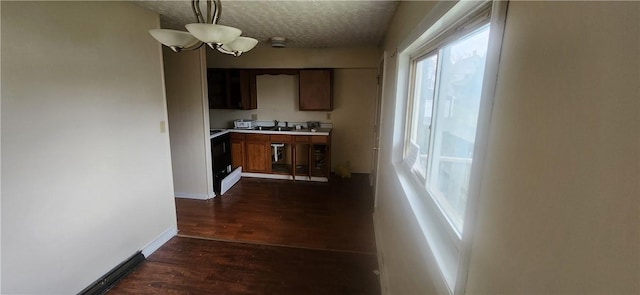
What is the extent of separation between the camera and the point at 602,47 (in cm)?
33

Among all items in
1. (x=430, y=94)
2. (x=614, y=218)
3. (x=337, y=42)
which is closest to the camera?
(x=614, y=218)

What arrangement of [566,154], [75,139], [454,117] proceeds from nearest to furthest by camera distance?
1. [566,154]
2. [454,117]
3. [75,139]

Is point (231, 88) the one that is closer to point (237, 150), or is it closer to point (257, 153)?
point (237, 150)

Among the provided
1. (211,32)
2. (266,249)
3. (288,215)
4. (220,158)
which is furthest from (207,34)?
(220,158)

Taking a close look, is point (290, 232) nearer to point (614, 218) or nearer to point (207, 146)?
point (207, 146)

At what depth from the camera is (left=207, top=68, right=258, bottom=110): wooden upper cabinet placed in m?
4.45

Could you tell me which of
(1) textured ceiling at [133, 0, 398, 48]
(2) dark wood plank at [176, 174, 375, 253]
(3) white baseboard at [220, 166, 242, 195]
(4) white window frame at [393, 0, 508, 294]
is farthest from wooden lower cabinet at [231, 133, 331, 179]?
(4) white window frame at [393, 0, 508, 294]

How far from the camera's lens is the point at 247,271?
215 centimetres

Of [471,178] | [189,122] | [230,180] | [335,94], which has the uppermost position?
[335,94]

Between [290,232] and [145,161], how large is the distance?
147 cm

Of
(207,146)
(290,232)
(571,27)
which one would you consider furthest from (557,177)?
(207,146)

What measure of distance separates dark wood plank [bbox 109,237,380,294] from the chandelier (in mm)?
1644

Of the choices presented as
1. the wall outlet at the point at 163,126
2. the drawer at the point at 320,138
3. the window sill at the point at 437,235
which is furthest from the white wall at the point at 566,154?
the drawer at the point at 320,138

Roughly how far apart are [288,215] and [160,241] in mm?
1280
